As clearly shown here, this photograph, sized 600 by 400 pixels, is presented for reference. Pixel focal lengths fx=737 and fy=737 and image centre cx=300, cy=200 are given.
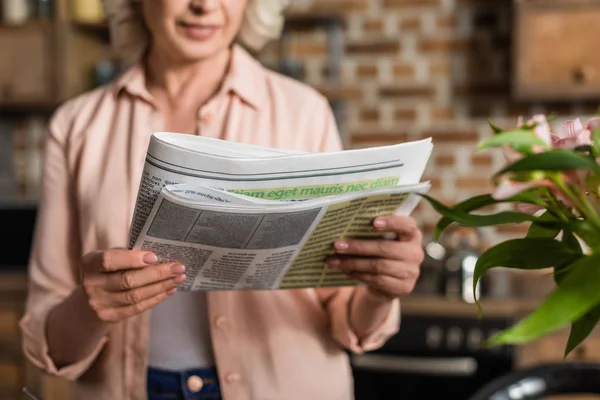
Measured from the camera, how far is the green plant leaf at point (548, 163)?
1.62 ft

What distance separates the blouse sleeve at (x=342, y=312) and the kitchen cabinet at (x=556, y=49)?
157cm

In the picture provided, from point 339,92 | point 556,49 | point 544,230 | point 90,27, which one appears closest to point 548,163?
point 544,230

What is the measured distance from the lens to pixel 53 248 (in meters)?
1.26

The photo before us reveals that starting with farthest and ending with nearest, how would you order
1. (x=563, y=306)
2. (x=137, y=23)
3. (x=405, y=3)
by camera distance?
(x=405, y=3)
(x=137, y=23)
(x=563, y=306)

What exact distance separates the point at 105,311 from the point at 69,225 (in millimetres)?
335

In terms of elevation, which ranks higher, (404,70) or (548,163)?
(548,163)

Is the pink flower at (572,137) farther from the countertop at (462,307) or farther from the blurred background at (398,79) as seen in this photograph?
the blurred background at (398,79)

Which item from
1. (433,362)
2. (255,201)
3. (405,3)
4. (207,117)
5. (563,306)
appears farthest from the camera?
(405,3)

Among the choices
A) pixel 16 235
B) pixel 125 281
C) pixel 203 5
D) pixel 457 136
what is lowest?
pixel 16 235

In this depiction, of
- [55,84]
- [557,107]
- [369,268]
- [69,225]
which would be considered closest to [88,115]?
[69,225]

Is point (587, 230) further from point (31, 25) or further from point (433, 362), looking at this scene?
point (31, 25)

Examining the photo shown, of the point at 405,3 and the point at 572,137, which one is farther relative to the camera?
the point at 405,3

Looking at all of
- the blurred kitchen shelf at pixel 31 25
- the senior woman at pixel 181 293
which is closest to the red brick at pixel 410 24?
the blurred kitchen shelf at pixel 31 25

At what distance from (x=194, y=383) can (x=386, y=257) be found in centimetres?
38
